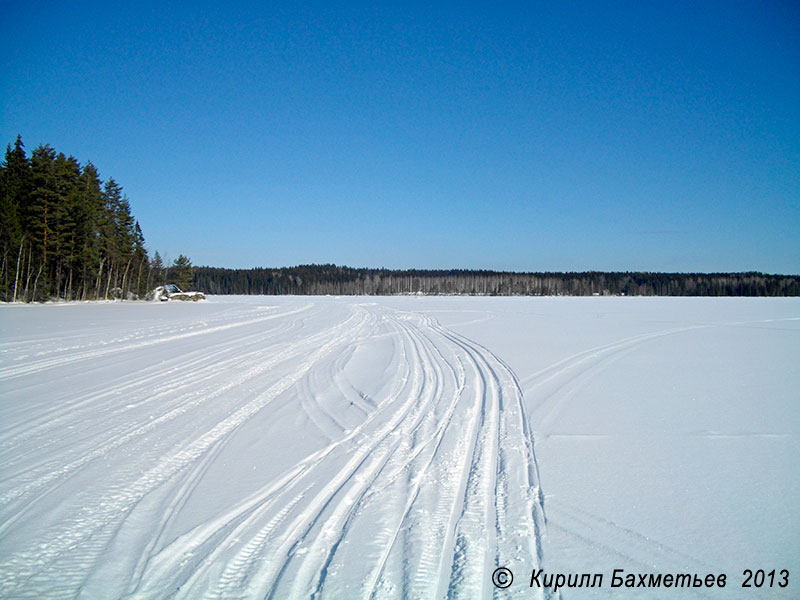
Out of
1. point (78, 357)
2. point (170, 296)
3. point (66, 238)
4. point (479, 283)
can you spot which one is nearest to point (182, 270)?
point (170, 296)

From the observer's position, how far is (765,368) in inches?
419

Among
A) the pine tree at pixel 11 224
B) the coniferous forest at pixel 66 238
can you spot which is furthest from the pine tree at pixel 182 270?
the pine tree at pixel 11 224

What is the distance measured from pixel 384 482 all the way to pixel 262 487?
1.11 metres

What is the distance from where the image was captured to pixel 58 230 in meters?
36.8

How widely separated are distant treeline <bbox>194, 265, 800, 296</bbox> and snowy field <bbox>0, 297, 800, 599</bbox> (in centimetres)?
11811

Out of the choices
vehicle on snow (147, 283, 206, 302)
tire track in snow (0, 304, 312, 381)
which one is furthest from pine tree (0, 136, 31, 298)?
tire track in snow (0, 304, 312, 381)

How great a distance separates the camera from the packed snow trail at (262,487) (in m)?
2.89

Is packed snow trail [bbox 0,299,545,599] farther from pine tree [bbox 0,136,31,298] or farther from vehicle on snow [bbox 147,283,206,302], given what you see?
vehicle on snow [bbox 147,283,206,302]

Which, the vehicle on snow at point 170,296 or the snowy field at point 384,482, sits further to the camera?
the vehicle on snow at point 170,296

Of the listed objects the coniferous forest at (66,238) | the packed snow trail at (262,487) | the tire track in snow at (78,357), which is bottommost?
the tire track in snow at (78,357)

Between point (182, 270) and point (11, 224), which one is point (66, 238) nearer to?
point (11, 224)

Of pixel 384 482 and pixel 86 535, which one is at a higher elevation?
→ pixel 384 482

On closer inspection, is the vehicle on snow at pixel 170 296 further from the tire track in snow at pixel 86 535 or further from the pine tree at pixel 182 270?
the tire track in snow at pixel 86 535

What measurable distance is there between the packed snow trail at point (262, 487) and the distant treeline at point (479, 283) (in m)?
119
